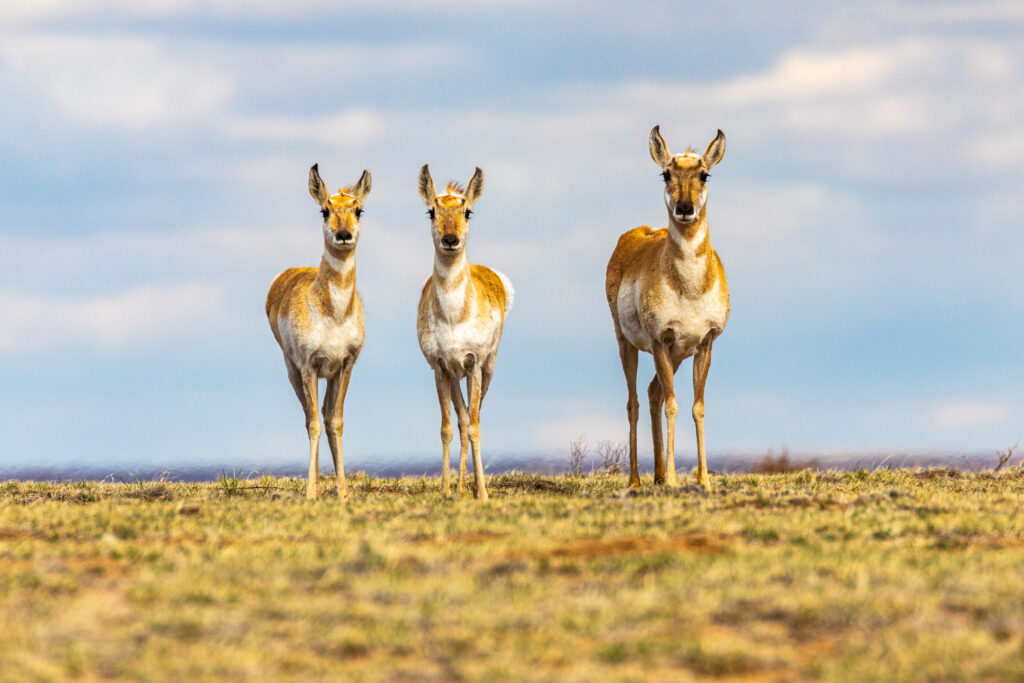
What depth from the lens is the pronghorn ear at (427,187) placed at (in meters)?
16.4

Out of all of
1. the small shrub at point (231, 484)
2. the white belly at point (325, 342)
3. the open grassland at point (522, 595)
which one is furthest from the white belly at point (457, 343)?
the small shrub at point (231, 484)

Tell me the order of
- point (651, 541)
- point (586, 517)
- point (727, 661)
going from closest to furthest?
point (727, 661) < point (651, 541) < point (586, 517)

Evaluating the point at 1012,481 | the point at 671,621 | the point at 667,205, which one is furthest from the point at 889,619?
the point at 1012,481

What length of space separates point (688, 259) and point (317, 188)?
16.9 ft

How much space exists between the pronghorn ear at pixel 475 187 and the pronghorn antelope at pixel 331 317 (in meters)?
1.62

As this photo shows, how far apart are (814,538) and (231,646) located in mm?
5803

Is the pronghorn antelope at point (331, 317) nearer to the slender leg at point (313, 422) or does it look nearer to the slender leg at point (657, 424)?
the slender leg at point (313, 422)

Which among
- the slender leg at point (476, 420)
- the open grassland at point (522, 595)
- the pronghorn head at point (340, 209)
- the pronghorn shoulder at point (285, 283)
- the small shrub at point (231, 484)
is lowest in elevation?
the open grassland at point (522, 595)

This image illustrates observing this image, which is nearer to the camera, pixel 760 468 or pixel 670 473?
pixel 670 473

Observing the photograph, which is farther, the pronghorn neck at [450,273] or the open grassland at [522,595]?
the pronghorn neck at [450,273]

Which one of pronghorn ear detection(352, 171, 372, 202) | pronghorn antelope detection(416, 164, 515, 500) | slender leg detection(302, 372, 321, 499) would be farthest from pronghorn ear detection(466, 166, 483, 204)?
slender leg detection(302, 372, 321, 499)

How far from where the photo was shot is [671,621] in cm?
786

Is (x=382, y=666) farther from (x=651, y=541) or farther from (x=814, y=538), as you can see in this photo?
(x=814, y=538)

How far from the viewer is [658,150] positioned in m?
16.7
